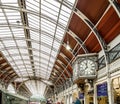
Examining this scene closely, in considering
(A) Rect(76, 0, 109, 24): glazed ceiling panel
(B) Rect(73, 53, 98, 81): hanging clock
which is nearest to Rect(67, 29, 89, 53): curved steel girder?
(B) Rect(73, 53, 98, 81): hanging clock

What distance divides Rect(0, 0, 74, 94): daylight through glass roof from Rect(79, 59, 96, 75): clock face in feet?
13.9

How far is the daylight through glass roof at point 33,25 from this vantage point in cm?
2347

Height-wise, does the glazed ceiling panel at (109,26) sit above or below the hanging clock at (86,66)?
above

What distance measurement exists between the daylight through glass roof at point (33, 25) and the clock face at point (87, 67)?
425 cm

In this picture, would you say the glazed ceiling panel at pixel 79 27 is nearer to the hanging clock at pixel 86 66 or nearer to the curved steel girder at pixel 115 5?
the hanging clock at pixel 86 66

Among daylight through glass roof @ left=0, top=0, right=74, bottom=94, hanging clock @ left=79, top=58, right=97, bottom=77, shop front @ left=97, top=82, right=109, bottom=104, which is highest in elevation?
daylight through glass roof @ left=0, top=0, right=74, bottom=94

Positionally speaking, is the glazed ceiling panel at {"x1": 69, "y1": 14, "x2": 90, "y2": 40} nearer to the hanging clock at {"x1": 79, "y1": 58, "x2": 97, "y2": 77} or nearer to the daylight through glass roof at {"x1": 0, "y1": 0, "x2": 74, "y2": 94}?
the daylight through glass roof at {"x1": 0, "y1": 0, "x2": 74, "y2": 94}

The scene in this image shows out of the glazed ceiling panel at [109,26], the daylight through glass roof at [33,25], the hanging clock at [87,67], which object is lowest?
the hanging clock at [87,67]

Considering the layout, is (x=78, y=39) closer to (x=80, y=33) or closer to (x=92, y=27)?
(x=80, y=33)

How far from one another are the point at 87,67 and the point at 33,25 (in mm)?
10505

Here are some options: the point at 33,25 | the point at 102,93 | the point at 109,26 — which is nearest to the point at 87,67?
the point at 102,93

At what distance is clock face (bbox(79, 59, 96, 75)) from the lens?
71.0ft

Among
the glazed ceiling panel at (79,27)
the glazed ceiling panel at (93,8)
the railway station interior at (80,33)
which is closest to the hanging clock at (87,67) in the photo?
the railway station interior at (80,33)

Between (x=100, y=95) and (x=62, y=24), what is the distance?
802 centimetres
